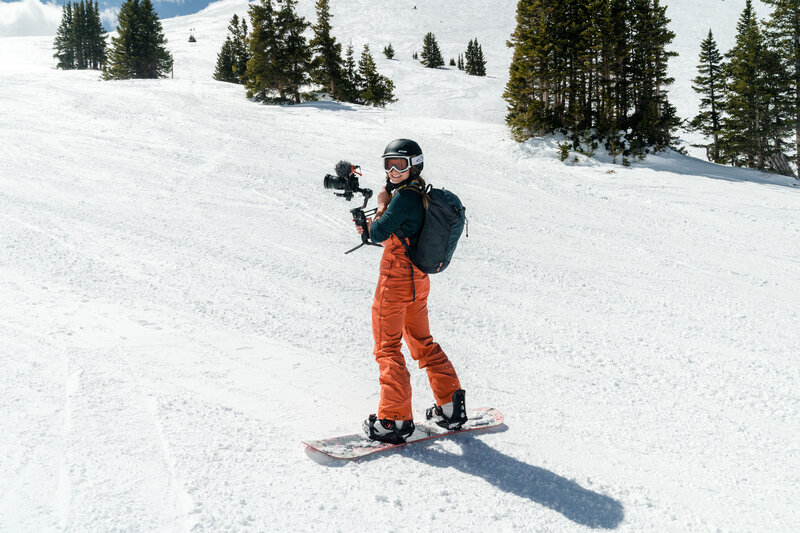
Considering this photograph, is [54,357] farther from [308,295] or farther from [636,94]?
[636,94]

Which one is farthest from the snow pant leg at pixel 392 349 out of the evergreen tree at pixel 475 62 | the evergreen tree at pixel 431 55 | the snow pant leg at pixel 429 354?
the evergreen tree at pixel 431 55

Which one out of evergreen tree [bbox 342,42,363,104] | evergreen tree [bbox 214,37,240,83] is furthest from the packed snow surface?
evergreen tree [bbox 214,37,240,83]

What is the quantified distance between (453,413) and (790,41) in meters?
32.4

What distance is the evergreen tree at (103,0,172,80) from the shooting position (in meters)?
42.6

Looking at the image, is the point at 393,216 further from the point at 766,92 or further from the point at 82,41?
the point at 82,41

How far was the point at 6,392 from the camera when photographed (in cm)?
330

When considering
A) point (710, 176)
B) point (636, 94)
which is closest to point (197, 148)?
point (710, 176)

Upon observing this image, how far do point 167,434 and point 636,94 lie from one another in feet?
86.5

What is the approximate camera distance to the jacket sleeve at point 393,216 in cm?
320

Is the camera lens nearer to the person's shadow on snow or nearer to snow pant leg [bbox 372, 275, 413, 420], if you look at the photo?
snow pant leg [bbox 372, 275, 413, 420]

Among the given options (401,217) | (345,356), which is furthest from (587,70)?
(401,217)

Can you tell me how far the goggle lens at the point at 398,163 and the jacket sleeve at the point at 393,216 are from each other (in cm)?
17

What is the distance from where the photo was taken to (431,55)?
7212 centimetres

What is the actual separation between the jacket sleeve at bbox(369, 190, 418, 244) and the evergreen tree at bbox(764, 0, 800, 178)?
1231 inches
